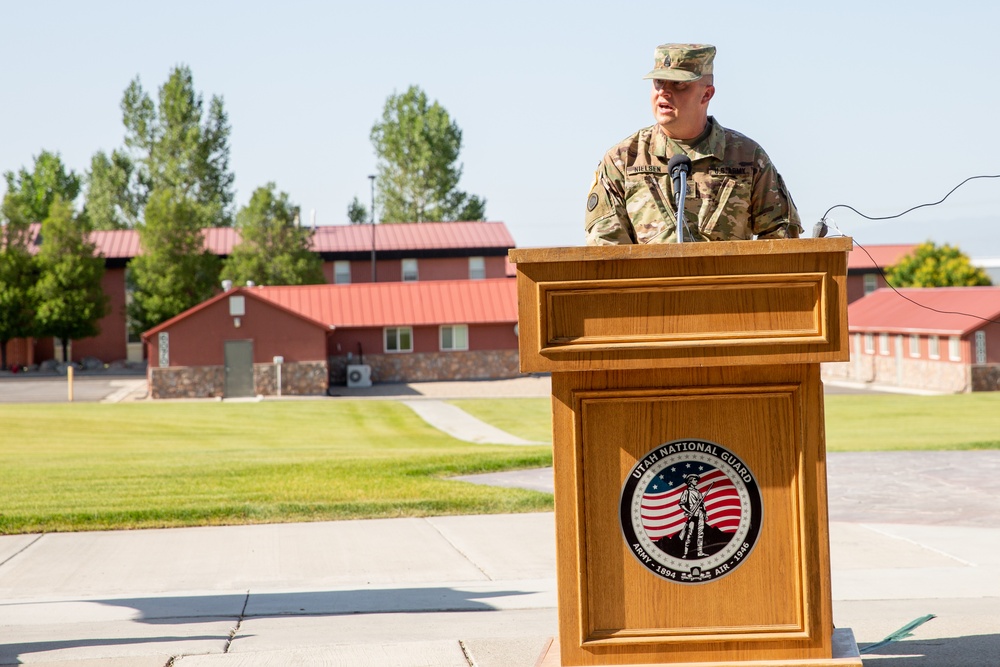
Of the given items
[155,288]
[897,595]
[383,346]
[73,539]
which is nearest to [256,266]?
[155,288]

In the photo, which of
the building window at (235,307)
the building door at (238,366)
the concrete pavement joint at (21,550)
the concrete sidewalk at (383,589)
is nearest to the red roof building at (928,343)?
the building door at (238,366)

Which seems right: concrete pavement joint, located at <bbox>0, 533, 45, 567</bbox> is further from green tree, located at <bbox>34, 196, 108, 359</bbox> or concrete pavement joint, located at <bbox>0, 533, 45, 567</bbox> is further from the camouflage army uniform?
green tree, located at <bbox>34, 196, 108, 359</bbox>

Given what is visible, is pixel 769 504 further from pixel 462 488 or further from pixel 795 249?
pixel 462 488

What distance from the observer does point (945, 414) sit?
32.8 meters

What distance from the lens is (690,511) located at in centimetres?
380

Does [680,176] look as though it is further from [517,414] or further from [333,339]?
[333,339]

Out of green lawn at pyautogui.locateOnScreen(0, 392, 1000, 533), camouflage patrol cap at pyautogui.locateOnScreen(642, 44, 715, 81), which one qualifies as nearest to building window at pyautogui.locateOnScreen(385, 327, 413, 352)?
green lawn at pyautogui.locateOnScreen(0, 392, 1000, 533)

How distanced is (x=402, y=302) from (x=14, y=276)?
923 inches

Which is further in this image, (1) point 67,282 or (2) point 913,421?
(1) point 67,282

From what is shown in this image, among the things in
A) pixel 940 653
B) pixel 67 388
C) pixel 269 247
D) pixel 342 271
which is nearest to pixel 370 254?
pixel 342 271

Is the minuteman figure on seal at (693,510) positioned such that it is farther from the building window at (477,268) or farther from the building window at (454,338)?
the building window at (477,268)

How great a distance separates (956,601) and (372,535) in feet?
15.2

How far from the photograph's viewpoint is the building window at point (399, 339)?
5753 cm

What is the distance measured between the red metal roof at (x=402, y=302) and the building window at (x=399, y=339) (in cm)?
69
